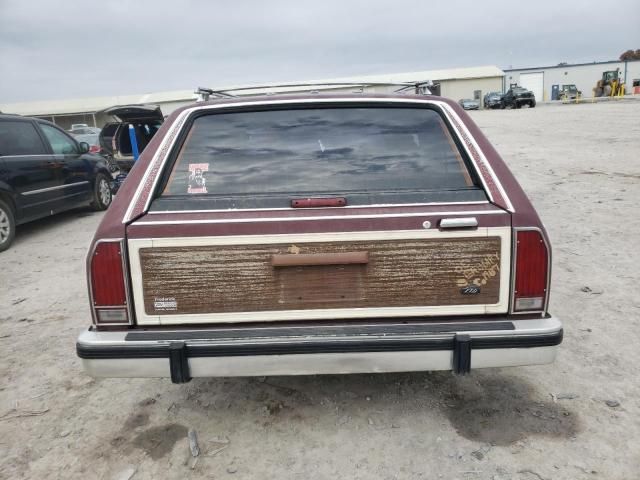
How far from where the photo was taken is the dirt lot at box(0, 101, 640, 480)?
92.0 inches

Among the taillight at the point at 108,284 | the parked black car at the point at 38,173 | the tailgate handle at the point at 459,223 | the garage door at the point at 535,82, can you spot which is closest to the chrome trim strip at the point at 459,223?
the tailgate handle at the point at 459,223

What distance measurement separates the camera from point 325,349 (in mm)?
2215

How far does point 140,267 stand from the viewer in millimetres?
2266

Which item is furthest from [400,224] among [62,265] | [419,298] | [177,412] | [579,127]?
[579,127]

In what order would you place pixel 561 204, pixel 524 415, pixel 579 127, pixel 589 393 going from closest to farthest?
pixel 524 415, pixel 589 393, pixel 561 204, pixel 579 127

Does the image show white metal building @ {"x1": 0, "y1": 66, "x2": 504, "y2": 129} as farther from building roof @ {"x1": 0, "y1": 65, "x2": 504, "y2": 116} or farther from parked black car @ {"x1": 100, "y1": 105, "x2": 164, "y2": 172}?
parked black car @ {"x1": 100, "y1": 105, "x2": 164, "y2": 172}

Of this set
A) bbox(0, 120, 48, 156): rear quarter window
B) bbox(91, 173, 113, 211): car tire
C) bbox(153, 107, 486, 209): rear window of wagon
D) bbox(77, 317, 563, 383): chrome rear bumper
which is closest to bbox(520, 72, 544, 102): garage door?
bbox(91, 173, 113, 211): car tire

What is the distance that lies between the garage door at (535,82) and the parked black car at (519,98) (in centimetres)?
2327

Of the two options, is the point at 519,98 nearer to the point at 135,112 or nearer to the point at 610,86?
the point at 610,86

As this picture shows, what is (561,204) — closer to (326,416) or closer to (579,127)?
(326,416)

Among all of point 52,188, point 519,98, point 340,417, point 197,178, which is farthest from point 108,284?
point 519,98

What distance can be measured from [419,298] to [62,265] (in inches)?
197

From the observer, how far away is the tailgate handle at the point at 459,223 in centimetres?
221

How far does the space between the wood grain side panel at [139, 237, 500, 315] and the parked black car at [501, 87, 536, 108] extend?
43505 mm
